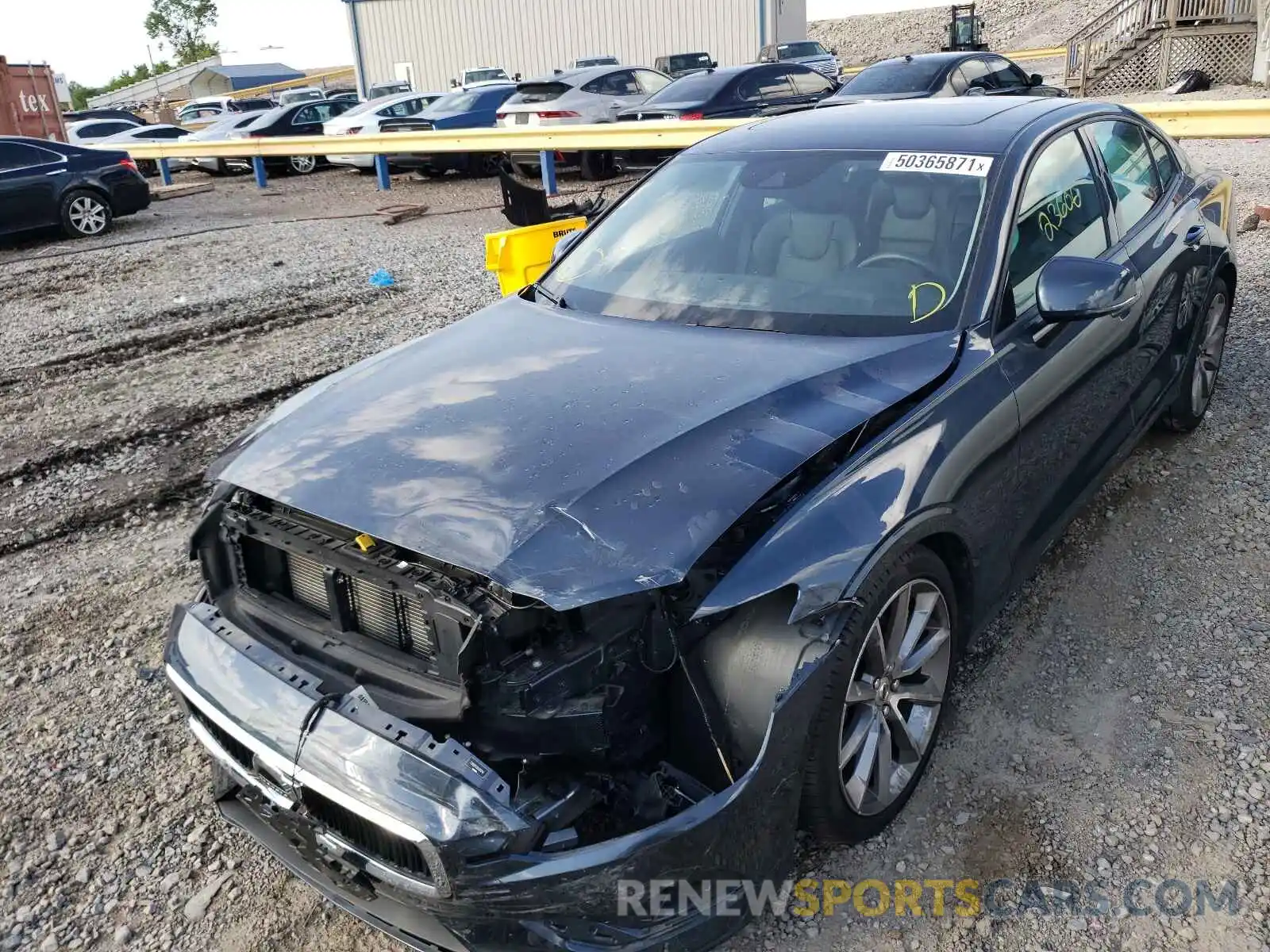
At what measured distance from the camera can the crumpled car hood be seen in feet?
6.88

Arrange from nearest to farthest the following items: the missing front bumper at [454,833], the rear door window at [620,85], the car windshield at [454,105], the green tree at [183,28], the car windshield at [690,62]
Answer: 1. the missing front bumper at [454,833]
2. the rear door window at [620,85]
3. the car windshield at [454,105]
4. the car windshield at [690,62]
5. the green tree at [183,28]

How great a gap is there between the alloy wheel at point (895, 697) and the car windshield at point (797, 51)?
2510 cm

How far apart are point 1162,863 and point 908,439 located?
126cm

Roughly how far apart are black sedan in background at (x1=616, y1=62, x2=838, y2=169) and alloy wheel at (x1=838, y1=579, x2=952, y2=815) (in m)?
11.5

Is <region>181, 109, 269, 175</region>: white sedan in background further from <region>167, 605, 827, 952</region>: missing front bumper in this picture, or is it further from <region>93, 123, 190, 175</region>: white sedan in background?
<region>167, 605, 827, 952</region>: missing front bumper

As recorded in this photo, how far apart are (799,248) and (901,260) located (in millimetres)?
358

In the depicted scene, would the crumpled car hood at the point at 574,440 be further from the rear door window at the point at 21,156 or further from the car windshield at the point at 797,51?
the car windshield at the point at 797,51

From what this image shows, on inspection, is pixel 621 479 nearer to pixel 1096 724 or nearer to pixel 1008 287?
pixel 1008 287

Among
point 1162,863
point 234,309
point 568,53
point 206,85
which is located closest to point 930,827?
point 1162,863

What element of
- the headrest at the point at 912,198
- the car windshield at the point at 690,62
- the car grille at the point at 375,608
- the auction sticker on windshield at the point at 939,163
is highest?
the car windshield at the point at 690,62

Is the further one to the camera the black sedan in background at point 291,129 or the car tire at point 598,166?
the black sedan in background at point 291,129

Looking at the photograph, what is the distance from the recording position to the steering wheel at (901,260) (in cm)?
303

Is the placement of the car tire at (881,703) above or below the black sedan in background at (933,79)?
below

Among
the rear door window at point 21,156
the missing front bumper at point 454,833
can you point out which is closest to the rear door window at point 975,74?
the rear door window at point 21,156
